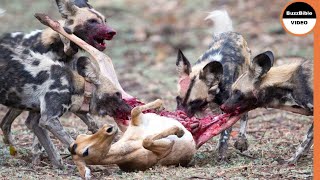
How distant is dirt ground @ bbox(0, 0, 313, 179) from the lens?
23.0 ft

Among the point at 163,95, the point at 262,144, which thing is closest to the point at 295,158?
the point at 262,144

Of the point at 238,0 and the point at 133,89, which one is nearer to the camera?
the point at 133,89

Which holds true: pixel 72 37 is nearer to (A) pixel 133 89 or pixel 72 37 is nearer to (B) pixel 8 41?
(B) pixel 8 41

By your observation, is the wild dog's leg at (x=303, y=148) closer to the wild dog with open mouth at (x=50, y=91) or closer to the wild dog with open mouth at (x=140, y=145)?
the wild dog with open mouth at (x=140, y=145)

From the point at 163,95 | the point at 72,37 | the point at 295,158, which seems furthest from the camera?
the point at 163,95

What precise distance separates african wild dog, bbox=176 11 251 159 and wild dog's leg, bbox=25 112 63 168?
52.4 inches

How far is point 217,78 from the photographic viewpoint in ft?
27.2

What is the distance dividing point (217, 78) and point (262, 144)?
82cm

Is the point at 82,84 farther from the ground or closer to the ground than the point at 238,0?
closer to the ground

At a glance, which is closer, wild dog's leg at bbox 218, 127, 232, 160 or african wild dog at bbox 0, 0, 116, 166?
wild dog's leg at bbox 218, 127, 232, 160

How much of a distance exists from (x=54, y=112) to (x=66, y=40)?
3.58 feet

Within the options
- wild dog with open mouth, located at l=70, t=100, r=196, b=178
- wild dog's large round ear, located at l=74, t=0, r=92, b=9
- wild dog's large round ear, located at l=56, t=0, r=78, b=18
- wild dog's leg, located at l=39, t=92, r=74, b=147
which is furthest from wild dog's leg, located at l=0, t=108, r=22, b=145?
wild dog with open mouth, located at l=70, t=100, r=196, b=178

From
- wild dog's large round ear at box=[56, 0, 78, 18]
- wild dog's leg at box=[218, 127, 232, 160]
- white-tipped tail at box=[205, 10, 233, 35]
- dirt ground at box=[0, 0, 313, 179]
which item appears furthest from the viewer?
white-tipped tail at box=[205, 10, 233, 35]

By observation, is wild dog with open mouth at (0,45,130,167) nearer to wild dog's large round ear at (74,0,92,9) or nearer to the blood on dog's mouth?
the blood on dog's mouth
